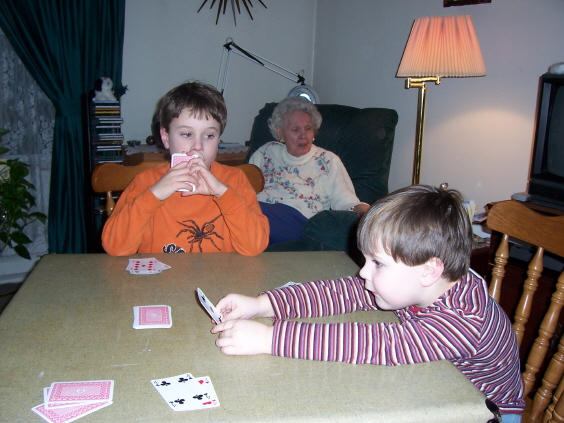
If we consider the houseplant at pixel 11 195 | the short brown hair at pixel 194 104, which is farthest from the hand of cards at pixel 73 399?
the houseplant at pixel 11 195

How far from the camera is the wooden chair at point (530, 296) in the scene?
1085 mm

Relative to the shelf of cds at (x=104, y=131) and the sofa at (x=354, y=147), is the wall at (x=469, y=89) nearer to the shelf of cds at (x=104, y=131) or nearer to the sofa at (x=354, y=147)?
the sofa at (x=354, y=147)

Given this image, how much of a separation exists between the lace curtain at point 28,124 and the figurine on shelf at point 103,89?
1.49ft

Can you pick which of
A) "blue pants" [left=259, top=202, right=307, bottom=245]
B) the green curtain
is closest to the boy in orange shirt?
"blue pants" [left=259, top=202, right=307, bottom=245]

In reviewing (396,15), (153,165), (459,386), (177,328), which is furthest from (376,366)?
(396,15)

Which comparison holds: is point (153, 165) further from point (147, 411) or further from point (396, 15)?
point (396, 15)

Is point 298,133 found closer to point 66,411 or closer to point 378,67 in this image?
point 378,67

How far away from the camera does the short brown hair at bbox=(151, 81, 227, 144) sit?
156 centimetres

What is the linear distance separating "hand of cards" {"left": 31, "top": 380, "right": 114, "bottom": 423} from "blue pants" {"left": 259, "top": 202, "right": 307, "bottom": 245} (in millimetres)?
1911

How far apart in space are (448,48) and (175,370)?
208 cm

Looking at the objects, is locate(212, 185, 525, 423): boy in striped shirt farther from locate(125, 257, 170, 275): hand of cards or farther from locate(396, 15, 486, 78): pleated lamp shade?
locate(396, 15, 486, 78): pleated lamp shade

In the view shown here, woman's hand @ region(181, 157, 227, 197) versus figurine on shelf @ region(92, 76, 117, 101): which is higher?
figurine on shelf @ region(92, 76, 117, 101)

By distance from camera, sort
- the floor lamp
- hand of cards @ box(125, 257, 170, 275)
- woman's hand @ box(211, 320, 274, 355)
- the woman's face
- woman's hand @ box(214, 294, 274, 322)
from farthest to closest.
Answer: the woman's face
the floor lamp
hand of cards @ box(125, 257, 170, 275)
woman's hand @ box(214, 294, 274, 322)
woman's hand @ box(211, 320, 274, 355)

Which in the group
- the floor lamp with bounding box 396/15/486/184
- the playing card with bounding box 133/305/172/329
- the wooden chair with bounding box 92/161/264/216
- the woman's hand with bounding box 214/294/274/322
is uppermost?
the floor lamp with bounding box 396/15/486/184
